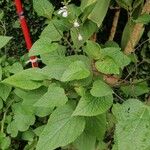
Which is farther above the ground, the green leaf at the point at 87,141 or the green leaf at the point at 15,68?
the green leaf at the point at 15,68

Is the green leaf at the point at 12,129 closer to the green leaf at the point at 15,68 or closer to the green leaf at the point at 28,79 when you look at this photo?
the green leaf at the point at 15,68

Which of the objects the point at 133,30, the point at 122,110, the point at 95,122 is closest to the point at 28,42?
the point at 133,30

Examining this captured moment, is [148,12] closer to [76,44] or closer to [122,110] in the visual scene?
[76,44]

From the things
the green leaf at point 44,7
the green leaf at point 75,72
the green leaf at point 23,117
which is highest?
the green leaf at point 44,7

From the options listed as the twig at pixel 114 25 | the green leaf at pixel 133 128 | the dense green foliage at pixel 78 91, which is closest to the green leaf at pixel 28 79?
the dense green foliage at pixel 78 91

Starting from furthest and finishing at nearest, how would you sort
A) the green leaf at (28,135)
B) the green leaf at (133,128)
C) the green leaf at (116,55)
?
the green leaf at (28,135) → the green leaf at (116,55) → the green leaf at (133,128)

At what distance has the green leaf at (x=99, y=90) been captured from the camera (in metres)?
1.54

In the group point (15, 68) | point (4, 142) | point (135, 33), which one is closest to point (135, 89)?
point (135, 33)

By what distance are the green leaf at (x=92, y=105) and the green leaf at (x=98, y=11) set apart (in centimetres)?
39

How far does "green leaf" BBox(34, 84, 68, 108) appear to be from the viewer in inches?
62.6

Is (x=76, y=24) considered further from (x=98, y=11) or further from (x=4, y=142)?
(x=4, y=142)

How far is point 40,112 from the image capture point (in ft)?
6.26

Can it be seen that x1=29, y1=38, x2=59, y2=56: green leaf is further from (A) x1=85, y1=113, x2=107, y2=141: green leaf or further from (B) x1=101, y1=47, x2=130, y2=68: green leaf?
(A) x1=85, y1=113, x2=107, y2=141: green leaf

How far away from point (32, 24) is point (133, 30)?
74 centimetres
